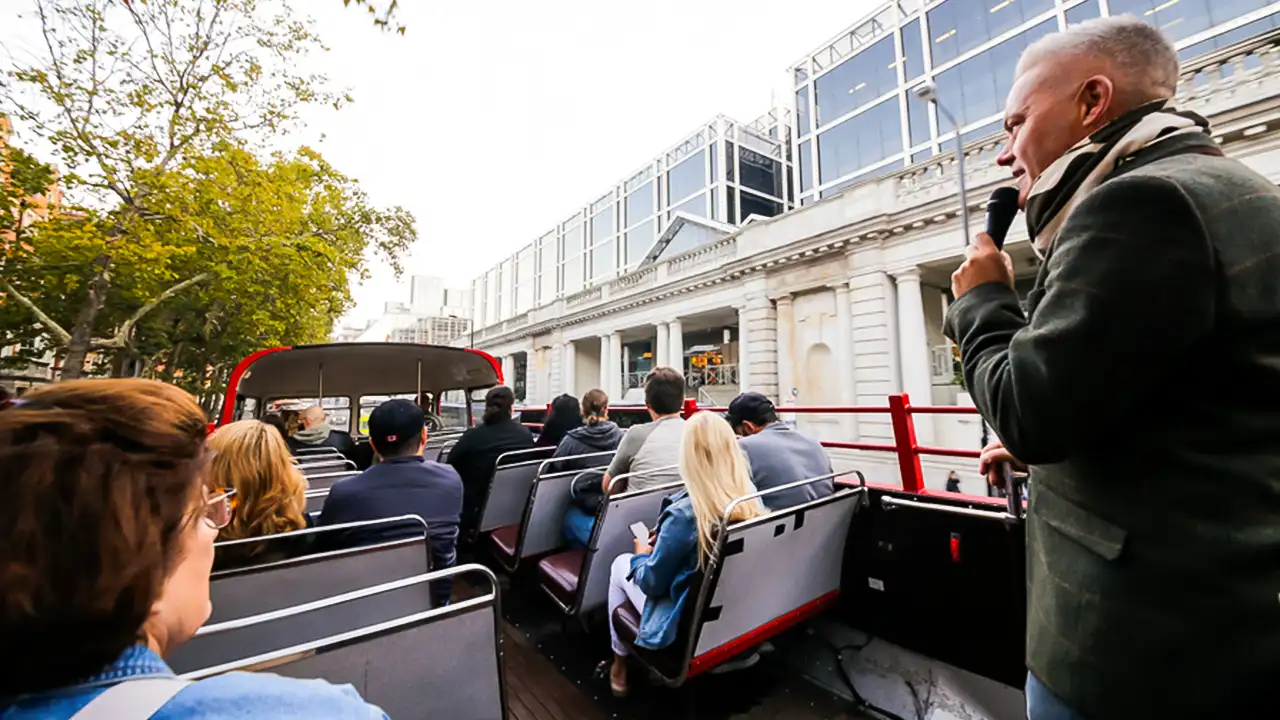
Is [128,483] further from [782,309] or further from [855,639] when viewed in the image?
[782,309]

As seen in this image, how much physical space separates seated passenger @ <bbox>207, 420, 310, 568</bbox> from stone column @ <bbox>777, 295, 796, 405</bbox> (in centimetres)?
1284

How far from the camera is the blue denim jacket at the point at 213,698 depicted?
1.75 feet

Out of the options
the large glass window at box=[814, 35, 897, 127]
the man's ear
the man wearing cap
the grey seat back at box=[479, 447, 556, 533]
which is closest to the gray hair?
the man's ear

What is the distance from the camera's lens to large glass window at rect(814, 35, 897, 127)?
26016 millimetres

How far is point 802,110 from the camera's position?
3022 centimetres

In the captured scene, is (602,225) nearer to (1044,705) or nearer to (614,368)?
(614,368)

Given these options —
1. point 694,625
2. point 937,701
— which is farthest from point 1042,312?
point 937,701

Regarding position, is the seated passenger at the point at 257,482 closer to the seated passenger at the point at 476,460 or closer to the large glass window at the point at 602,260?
the seated passenger at the point at 476,460

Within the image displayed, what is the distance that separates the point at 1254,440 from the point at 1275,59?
12382mm

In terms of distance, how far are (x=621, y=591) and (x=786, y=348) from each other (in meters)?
12.1

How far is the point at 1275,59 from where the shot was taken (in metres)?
7.42

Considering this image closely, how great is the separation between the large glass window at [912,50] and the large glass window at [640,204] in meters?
18.5

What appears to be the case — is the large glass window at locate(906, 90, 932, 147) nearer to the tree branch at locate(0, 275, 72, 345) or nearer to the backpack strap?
the backpack strap

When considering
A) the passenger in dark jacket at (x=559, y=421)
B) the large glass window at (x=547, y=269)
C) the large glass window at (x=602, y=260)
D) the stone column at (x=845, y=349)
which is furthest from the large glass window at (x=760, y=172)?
the passenger in dark jacket at (x=559, y=421)
